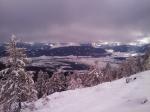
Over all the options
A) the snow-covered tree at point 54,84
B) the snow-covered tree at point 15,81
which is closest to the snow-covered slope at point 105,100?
the snow-covered tree at point 15,81

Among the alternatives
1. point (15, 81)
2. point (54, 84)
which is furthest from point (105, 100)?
point (54, 84)

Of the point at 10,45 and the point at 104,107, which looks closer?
the point at 104,107

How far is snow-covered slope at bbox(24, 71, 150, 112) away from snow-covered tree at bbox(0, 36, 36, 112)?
531 centimetres

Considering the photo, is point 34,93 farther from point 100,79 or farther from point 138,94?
point 100,79

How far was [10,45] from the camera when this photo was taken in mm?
36125

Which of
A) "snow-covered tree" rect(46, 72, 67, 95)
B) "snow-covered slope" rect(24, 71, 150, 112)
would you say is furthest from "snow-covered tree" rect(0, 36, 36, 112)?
"snow-covered tree" rect(46, 72, 67, 95)

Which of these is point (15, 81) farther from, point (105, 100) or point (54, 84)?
point (54, 84)

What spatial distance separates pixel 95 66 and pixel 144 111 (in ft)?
186

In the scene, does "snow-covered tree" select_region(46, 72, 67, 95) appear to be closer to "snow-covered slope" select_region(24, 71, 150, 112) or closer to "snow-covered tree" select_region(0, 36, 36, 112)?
"snow-covered slope" select_region(24, 71, 150, 112)

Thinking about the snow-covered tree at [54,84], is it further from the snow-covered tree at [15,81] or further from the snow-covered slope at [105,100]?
the snow-covered tree at [15,81]

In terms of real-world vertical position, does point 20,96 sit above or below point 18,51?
below

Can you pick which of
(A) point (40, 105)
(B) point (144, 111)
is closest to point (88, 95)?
(A) point (40, 105)

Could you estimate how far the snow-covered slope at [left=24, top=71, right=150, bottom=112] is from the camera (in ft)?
98.7

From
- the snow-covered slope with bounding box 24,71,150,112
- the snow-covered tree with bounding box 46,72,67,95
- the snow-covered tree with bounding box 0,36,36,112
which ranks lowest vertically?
the snow-covered tree with bounding box 46,72,67,95
